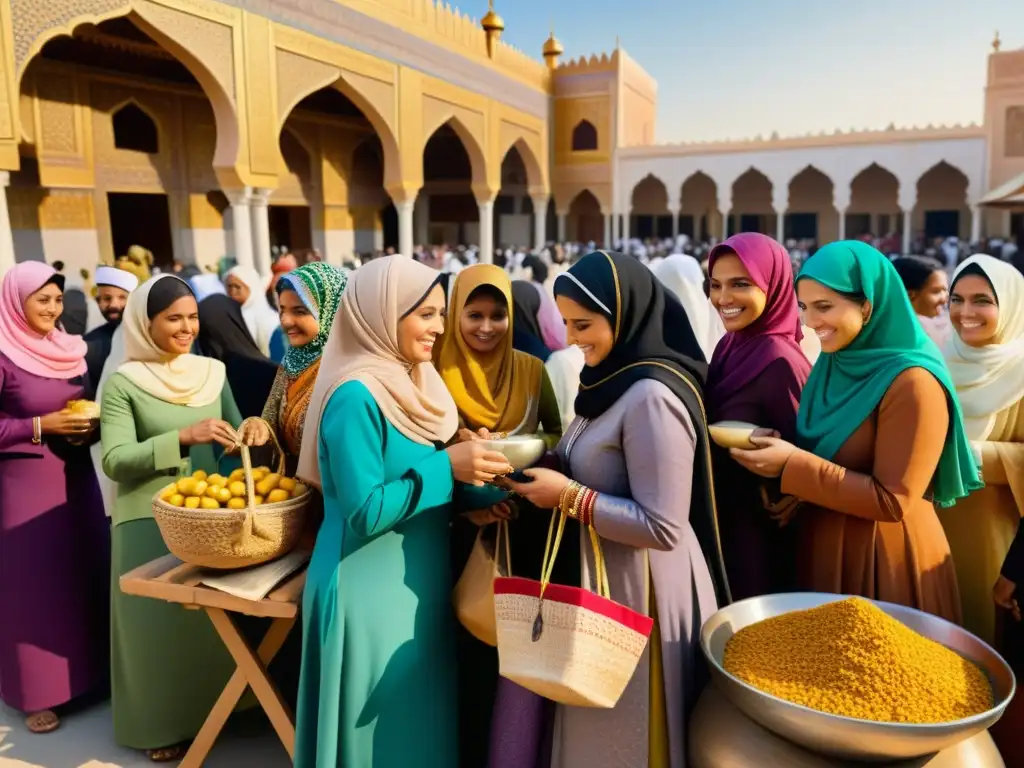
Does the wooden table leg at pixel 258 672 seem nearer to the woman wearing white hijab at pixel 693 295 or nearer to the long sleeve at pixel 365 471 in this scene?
the long sleeve at pixel 365 471

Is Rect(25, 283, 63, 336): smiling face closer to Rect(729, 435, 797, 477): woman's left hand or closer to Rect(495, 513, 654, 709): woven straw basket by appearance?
Rect(495, 513, 654, 709): woven straw basket

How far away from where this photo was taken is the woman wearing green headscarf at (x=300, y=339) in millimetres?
1671

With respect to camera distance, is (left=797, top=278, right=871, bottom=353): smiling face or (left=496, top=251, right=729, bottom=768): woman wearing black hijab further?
(left=797, top=278, right=871, bottom=353): smiling face

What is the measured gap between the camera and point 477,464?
1.24 m

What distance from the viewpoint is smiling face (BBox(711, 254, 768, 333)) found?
150cm

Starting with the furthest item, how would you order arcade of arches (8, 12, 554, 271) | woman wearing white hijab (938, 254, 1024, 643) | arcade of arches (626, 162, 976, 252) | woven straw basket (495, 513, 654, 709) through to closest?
1. arcade of arches (626, 162, 976, 252)
2. arcade of arches (8, 12, 554, 271)
3. woman wearing white hijab (938, 254, 1024, 643)
4. woven straw basket (495, 513, 654, 709)

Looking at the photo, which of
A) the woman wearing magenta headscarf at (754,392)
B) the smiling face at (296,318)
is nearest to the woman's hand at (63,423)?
the smiling face at (296,318)

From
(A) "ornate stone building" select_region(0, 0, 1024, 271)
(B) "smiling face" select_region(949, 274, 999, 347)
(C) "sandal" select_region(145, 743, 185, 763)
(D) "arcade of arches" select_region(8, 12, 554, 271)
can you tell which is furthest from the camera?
(D) "arcade of arches" select_region(8, 12, 554, 271)

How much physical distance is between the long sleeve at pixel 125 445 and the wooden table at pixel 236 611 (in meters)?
0.26

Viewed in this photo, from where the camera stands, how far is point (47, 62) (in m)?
8.94

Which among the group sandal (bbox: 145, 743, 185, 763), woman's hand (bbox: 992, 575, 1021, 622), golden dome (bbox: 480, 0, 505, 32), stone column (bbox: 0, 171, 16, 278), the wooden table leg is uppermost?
golden dome (bbox: 480, 0, 505, 32)

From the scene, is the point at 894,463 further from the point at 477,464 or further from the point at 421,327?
the point at 421,327

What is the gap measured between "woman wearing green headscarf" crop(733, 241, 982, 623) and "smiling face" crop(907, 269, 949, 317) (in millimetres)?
1401

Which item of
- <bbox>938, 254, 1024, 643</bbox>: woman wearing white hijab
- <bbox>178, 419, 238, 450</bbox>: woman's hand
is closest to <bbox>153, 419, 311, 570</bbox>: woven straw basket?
<bbox>178, 419, 238, 450</bbox>: woman's hand
